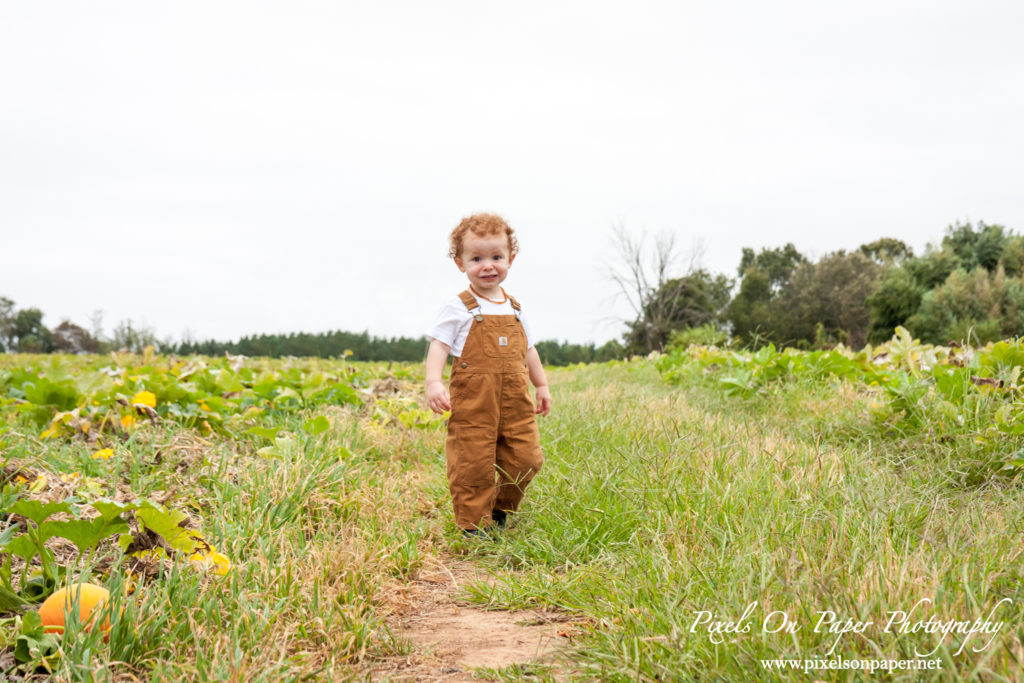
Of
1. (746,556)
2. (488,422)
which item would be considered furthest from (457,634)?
(488,422)

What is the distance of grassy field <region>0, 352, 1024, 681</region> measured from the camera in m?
1.73

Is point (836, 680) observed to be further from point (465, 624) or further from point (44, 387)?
point (44, 387)

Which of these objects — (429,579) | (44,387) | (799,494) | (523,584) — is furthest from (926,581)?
(44,387)

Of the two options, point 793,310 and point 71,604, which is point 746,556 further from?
point 793,310

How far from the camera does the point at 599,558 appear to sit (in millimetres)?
2641

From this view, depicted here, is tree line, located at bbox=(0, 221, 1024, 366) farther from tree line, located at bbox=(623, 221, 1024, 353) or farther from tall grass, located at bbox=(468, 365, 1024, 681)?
tall grass, located at bbox=(468, 365, 1024, 681)

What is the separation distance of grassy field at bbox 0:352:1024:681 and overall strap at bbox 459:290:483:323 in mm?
878

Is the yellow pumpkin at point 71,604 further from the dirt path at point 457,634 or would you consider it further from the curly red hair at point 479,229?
the curly red hair at point 479,229

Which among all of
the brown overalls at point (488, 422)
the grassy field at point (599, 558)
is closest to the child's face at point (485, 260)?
the brown overalls at point (488, 422)

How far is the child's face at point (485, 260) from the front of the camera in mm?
3510

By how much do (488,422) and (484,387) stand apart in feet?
0.56

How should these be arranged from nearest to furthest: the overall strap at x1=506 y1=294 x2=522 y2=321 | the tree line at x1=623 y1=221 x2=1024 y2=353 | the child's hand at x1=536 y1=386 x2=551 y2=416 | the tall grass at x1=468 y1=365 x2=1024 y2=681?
1. the tall grass at x1=468 y1=365 x2=1024 y2=681
2. the overall strap at x1=506 y1=294 x2=522 y2=321
3. the child's hand at x1=536 y1=386 x2=551 y2=416
4. the tree line at x1=623 y1=221 x2=1024 y2=353

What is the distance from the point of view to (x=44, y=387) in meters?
4.52

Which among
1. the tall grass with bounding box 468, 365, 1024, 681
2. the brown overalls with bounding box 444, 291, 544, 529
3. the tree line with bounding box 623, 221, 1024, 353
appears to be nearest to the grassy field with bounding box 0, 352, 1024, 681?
the tall grass with bounding box 468, 365, 1024, 681
